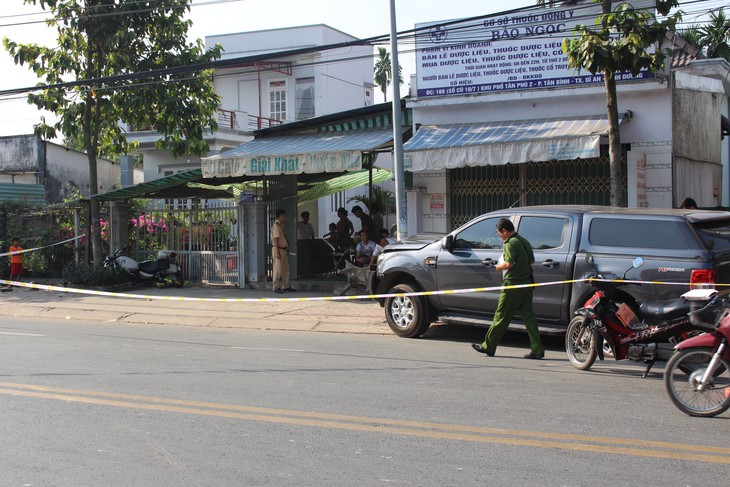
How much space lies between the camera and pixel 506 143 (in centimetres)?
1375

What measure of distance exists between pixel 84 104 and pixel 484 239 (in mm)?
12456

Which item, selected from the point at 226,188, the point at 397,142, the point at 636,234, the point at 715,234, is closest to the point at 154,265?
the point at 226,188

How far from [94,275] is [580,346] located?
42.4 feet

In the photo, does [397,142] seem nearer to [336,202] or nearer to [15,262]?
[15,262]

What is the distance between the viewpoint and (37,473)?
5133mm

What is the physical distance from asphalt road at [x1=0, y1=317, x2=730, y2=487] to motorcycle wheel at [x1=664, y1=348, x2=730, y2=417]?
14cm

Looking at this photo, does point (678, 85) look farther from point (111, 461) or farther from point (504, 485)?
point (111, 461)

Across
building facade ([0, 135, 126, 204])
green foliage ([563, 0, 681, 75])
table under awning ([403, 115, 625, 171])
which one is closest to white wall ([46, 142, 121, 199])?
building facade ([0, 135, 126, 204])

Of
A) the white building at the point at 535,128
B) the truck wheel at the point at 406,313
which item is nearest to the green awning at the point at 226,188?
the white building at the point at 535,128

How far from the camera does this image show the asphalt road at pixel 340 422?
16.7 ft

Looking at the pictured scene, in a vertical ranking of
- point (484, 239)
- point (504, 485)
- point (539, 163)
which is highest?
point (539, 163)

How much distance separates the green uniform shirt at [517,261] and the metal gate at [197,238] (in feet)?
33.2

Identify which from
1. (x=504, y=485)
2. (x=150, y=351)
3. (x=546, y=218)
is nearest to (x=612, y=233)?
(x=546, y=218)

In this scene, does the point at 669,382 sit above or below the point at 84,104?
below
